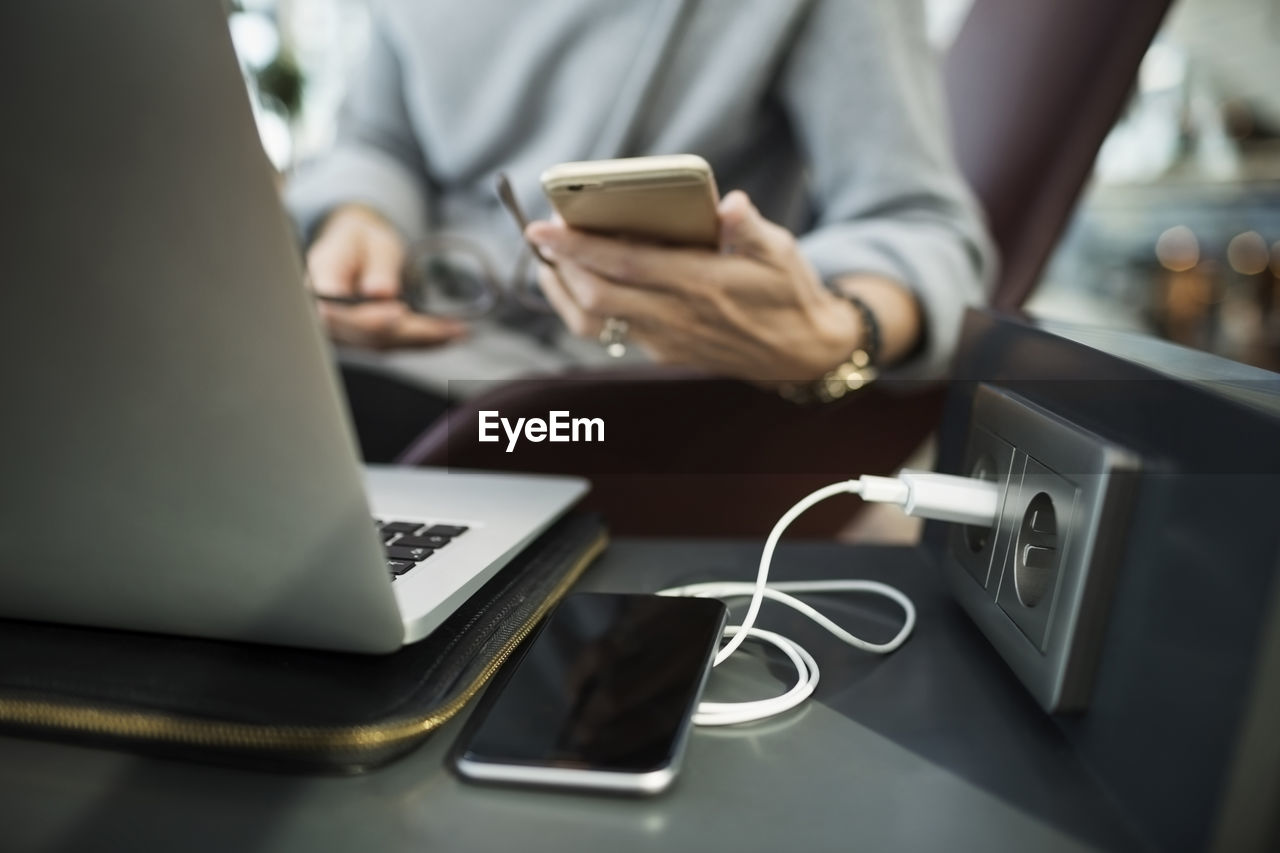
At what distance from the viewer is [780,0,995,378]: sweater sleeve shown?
584 mm

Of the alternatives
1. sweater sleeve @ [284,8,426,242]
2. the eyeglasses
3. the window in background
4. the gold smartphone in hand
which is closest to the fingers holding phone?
the gold smartphone in hand

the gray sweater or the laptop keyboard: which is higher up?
the gray sweater

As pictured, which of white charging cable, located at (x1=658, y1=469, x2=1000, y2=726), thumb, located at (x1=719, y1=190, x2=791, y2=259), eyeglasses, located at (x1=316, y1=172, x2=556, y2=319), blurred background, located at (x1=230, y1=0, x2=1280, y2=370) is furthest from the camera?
blurred background, located at (x1=230, y1=0, x2=1280, y2=370)

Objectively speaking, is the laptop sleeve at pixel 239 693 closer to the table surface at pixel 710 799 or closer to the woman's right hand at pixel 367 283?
the table surface at pixel 710 799

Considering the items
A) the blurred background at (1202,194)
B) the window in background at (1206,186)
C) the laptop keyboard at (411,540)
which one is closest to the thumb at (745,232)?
the laptop keyboard at (411,540)

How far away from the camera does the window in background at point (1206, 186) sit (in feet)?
6.75

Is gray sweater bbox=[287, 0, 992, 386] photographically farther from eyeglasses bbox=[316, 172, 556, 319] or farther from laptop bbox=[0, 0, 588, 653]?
laptop bbox=[0, 0, 588, 653]

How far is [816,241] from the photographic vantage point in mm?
621

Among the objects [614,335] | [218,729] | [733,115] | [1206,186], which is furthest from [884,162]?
[1206,186]

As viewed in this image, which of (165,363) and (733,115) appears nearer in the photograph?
(165,363)

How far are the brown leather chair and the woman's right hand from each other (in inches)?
4.1

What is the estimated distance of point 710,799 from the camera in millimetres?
257

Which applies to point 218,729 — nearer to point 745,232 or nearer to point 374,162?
point 745,232

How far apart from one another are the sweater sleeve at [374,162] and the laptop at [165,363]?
0.54 meters
